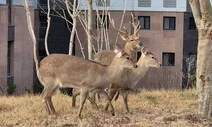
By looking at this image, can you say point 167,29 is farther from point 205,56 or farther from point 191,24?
point 205,56

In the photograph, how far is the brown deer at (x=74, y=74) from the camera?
9992 mm

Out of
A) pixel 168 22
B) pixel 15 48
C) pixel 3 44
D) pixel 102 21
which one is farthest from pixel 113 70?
pixel 168 22

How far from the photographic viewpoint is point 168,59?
35625 mm

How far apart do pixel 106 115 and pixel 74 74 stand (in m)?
1.00

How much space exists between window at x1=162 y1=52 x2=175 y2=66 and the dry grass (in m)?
22.3

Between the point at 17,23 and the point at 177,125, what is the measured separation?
73.1 feet

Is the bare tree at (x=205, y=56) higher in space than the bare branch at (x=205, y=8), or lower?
lower

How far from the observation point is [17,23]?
3069 centimetres

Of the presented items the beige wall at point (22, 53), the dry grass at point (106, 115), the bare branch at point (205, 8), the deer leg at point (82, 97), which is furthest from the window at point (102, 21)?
the deer leg at point (82, 97)

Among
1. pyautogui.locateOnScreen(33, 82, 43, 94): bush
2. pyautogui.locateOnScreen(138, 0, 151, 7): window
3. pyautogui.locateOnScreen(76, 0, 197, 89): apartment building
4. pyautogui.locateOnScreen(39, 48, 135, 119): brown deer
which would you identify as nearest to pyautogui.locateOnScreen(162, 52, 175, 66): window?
pyautogui.locateOnScreen(76, 0, 197, 89): apartment building

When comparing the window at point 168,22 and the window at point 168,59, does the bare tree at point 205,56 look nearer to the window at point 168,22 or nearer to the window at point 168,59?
the window at point 168,59

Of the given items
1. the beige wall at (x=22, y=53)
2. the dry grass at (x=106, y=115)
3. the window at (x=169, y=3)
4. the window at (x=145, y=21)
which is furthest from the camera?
the window at (x=145, y=21)

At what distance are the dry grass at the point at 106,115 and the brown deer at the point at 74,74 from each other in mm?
337

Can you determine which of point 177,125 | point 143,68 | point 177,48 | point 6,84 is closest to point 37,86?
point 6,84
